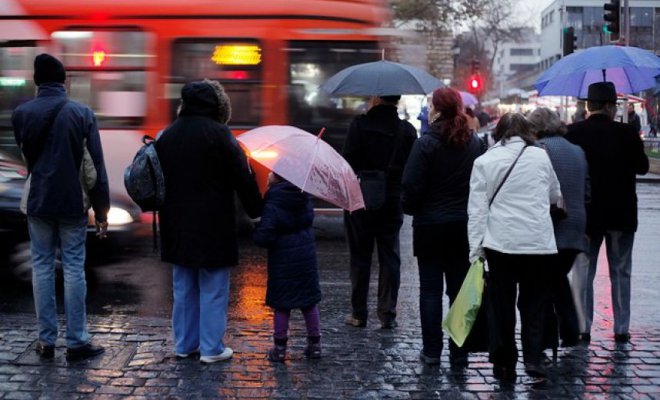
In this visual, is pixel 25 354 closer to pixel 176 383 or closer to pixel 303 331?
pixel 176 383

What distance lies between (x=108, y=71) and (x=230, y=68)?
1.63m

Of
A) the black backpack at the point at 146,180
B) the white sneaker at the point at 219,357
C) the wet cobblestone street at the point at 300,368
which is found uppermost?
the black backpack at the point at 146,180

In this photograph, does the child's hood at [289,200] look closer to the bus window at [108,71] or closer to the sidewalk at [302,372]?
the sidewalk at [302,372]

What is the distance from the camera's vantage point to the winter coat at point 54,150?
6.29m

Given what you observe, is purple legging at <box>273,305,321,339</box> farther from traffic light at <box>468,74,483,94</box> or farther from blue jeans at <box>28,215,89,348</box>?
traffic light at <box>468,74,483,94</box>

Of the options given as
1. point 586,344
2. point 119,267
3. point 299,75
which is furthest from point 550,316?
point 299,75

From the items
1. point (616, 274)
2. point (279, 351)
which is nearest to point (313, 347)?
point (279, 351)

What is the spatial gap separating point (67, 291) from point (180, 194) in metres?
1.07

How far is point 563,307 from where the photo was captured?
269 inches

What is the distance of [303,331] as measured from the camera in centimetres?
751

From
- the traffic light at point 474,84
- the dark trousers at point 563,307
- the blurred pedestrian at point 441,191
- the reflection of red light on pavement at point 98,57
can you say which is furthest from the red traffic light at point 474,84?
the blurred pedestrian at point 441,191

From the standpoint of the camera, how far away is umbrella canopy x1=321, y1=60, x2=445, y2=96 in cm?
780

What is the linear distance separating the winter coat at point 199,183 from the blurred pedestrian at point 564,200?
206cm

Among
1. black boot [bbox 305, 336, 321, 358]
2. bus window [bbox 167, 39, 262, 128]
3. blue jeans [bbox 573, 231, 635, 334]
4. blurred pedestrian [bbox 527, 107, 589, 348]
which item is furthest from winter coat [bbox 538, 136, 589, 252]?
bus window [bbox 167, 39, 262, 128]
